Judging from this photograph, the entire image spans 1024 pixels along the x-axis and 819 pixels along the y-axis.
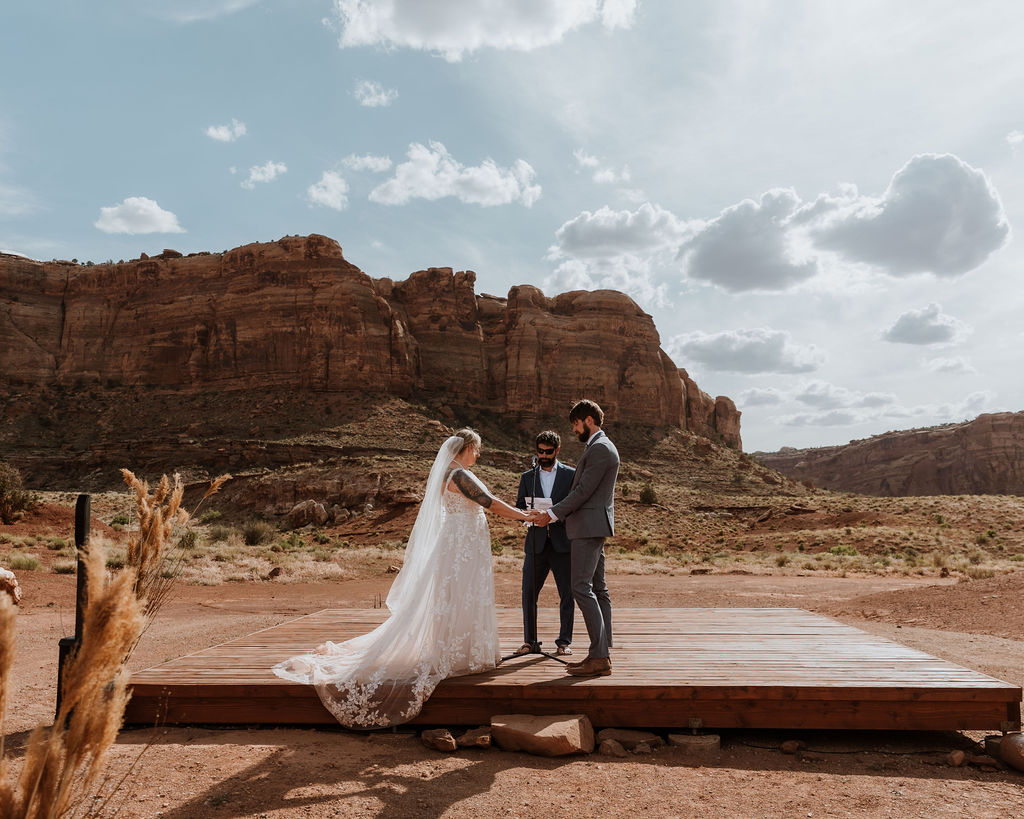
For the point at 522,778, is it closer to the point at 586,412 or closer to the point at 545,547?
the point at 545,547

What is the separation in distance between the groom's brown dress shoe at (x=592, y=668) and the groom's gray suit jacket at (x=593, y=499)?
956 mm

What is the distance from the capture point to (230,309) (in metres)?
65.8

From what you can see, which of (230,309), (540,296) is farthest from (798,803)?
(540,296)

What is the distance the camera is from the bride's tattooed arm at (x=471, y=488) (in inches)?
219

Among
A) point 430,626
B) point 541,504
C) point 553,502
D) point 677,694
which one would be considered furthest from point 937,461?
point 430,626

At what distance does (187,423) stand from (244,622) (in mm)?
49959

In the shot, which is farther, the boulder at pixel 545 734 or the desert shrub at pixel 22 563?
the desert shrub at pixel 22 563

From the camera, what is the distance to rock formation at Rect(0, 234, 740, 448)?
2494 inches

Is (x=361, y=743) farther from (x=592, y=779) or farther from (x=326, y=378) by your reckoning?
(x=326, y=378)

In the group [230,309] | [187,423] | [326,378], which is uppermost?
[230,309]

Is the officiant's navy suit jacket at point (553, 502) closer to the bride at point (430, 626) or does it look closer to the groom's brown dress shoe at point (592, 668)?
the bride at point (430, 626)

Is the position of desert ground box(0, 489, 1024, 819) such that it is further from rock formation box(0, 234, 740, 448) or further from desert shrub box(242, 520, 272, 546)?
rock formation box(0, 234, 740, 448)

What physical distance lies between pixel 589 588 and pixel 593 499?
71cm

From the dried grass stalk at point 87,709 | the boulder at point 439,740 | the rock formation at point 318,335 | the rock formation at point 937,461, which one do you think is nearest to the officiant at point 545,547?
the boulder at point 439,740
